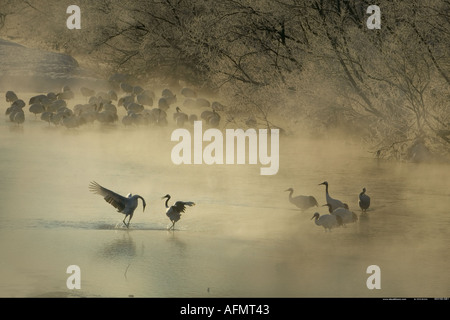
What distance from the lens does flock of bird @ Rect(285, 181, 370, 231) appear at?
1033cm

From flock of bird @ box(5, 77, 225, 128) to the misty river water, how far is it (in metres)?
2.14

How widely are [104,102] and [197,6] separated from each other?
281 centimetres

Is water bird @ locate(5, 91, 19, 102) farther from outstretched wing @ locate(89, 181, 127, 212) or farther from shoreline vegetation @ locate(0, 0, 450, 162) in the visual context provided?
outstretched wing @ locate(89, 181, 127, 212)

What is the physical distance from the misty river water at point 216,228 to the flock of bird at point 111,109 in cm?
214

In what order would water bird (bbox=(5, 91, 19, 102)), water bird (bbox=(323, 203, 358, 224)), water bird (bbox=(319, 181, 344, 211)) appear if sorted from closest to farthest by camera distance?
water bird (bbox=(323, 203, 358, 224)), water bird (bbox=(319, 181, 344, 211)), water bird (bbox=(5, 91, 19, 102))

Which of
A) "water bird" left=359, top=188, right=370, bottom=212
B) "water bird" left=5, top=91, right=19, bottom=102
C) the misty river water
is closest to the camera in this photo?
the misty river water

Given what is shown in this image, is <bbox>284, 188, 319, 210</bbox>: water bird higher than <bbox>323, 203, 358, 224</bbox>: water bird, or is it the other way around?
<bbox>284, 188, 319, 210</bbox>: water bird

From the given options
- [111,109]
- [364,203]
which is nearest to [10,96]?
[111,109]

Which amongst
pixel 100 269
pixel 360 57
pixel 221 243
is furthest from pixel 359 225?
pixel 360 57

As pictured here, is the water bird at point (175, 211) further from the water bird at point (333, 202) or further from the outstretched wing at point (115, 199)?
the water bird at point (333, 202)

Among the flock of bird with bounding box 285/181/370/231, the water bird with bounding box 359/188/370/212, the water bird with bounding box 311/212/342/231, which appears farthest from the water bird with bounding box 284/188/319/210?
the water bird with bounding box 311/212/342/231

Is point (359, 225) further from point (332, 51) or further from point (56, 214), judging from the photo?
point (332, 51)

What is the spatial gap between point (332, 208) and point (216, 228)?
1.56 metres

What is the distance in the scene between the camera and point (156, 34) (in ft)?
65.9
